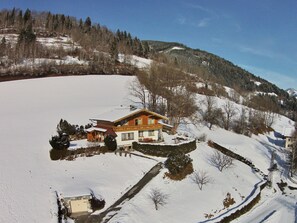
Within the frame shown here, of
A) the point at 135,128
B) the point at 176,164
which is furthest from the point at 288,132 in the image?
the point at 176,164

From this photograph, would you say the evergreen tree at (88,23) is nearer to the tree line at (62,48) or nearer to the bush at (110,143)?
the tree line at (62,48)

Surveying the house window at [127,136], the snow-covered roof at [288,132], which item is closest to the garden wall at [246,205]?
the house window at [127,136]

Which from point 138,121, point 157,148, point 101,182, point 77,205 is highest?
point 138,121

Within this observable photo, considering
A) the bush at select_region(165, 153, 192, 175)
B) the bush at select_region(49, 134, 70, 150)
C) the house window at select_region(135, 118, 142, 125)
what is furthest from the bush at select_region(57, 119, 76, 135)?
the bush at select_region(165, 153, 192, 175)

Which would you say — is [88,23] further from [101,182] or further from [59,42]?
[101,182]

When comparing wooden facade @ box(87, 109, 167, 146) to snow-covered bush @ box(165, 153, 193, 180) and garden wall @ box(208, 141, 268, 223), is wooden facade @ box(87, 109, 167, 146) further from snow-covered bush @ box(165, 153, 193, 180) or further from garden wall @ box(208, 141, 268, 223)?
garden wall @ box(208, 141, 268, 223)
